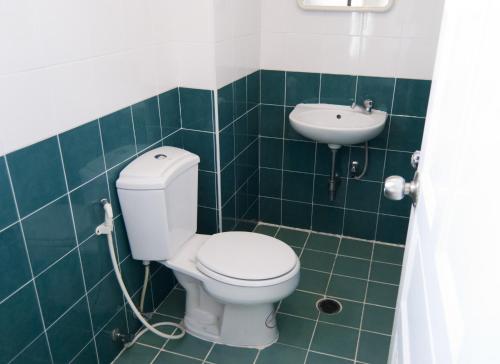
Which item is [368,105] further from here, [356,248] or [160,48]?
[160,48]

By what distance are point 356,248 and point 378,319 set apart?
2.08 ft

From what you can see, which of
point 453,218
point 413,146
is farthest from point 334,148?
point 453,218

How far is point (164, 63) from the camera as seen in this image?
2.03 metres

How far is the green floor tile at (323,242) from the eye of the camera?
109 inches

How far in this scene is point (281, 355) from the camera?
1.99 m

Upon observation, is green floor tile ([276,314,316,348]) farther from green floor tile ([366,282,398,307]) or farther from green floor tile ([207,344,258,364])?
green floor tile ([366,282,398,307])

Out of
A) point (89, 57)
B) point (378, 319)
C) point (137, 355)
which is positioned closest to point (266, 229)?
point (378, 319)

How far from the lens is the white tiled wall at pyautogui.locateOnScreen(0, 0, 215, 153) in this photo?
1.28 metres

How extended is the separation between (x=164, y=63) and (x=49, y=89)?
2.35 ft

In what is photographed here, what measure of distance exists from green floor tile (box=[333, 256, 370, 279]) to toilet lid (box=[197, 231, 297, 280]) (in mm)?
711

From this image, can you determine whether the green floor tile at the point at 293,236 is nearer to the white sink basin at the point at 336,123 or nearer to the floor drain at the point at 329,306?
the floor drain at the point at 329,306

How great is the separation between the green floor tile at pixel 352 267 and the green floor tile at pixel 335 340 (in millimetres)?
450

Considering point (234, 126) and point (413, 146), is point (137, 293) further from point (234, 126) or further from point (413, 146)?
point (413, 146)

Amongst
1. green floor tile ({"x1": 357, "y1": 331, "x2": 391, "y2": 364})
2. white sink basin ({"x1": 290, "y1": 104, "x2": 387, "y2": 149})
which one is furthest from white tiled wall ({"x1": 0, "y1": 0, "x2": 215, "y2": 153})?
green floor tile ({"x1": 357, "y1": 331, "x2": 391, "y2": 364})
